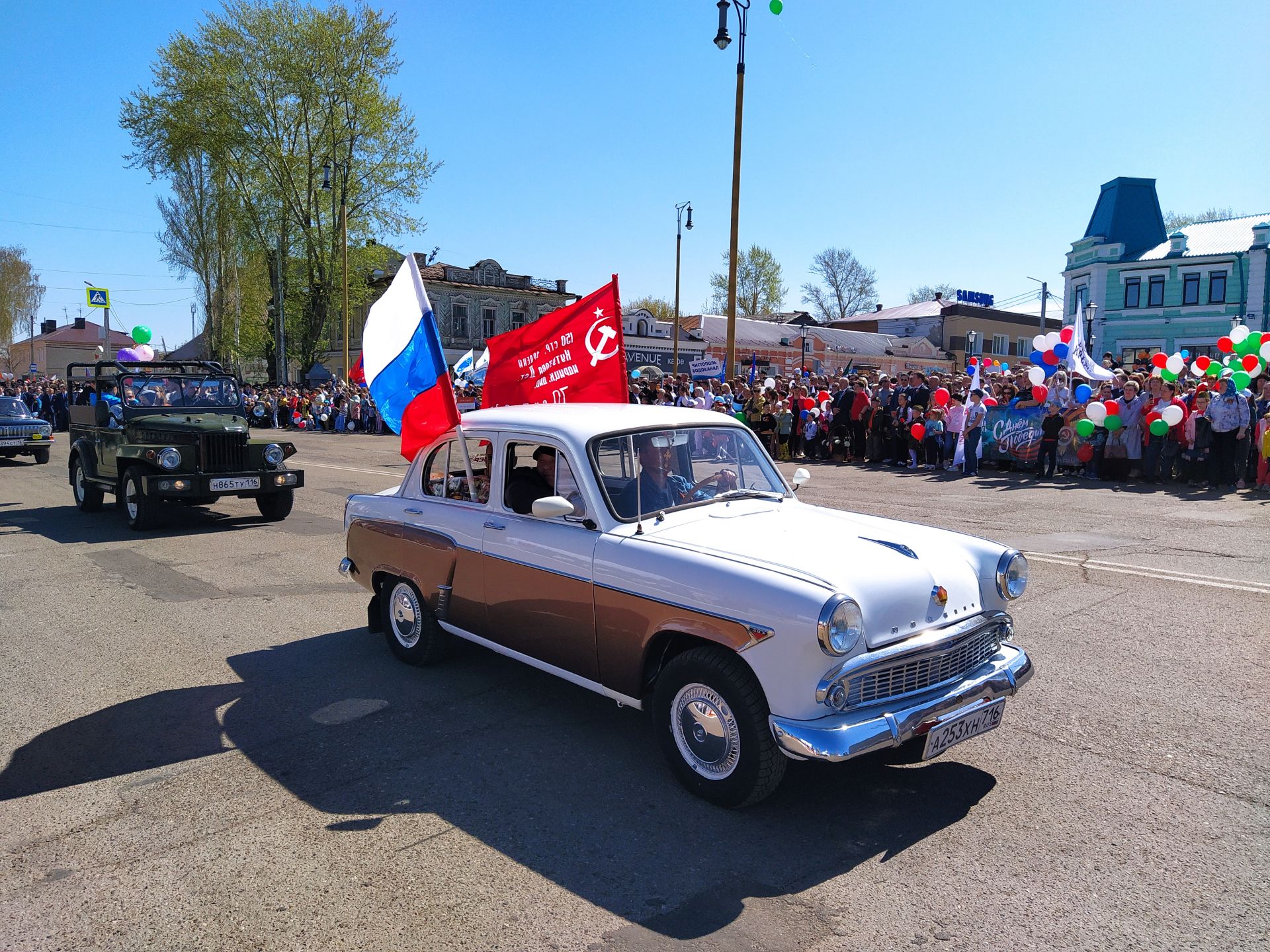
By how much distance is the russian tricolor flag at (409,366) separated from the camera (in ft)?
19.6

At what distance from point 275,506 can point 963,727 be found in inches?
408

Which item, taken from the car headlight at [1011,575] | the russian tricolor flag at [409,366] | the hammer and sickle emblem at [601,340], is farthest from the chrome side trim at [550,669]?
the hammer and sickle emblem at [601,340]

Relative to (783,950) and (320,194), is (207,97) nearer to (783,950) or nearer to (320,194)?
(320,194)

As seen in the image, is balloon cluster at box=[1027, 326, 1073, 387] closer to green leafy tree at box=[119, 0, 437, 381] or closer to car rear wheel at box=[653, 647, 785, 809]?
car rear wheel at box=[653, 647, 785, 809]

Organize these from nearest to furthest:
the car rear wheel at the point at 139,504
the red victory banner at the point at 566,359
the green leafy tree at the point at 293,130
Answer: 1. the red victory banner at the point at 566,359
2. the car rear wheel at the point at 139,504
3. the green leafy tree at the point at 293,130

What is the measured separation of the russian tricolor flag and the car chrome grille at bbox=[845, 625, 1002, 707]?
3386 millimetres

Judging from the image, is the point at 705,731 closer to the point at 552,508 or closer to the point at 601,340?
the point at 552,508

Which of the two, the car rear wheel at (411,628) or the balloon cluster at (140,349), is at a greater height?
the balloon cluster at (140,349)

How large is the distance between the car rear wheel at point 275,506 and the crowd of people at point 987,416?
911 cm

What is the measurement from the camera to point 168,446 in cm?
1108

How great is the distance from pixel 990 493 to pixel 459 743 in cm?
1108

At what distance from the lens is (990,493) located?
13.3 meters

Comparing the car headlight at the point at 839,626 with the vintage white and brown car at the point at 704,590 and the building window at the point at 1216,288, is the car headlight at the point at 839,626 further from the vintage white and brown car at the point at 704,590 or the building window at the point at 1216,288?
the building window at the point at 1216,288

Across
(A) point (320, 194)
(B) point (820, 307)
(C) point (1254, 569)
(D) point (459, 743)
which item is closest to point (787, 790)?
(D) point (459, 743)
